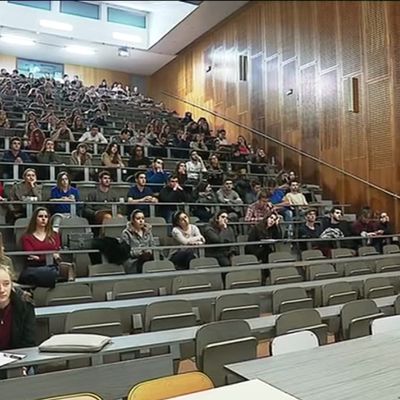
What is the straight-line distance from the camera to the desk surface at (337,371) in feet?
5.31

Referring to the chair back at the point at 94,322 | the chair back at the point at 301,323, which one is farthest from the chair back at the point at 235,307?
the chair back at the point at 94,322

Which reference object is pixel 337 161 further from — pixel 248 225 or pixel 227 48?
pixel 227 48

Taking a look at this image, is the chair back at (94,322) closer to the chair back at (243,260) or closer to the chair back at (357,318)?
the chair back at (357,318)

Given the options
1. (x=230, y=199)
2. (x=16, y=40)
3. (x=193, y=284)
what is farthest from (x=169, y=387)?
(x=16, y=40)

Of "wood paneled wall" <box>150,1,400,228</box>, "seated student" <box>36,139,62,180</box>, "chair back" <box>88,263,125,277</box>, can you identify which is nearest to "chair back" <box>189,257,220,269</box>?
"chair back" <box>88,263,125,277</box>

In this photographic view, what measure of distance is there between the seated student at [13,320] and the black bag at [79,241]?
1936 millimetres

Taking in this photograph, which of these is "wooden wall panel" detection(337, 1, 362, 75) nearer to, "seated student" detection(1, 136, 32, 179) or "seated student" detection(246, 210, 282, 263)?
"seated student" detection(246, 210, 282, 263)

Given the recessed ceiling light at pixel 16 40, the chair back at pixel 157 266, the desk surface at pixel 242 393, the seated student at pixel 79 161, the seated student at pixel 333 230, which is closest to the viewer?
the desk surface at pixel 242 393

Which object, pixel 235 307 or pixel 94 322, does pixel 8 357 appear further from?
pixel 235 307

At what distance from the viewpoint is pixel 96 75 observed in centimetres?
1530

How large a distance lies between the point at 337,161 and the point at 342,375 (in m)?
7.19

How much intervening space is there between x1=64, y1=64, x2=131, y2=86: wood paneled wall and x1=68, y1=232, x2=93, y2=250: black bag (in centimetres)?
1175


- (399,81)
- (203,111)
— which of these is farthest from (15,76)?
(399,81)

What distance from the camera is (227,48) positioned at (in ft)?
37.7
